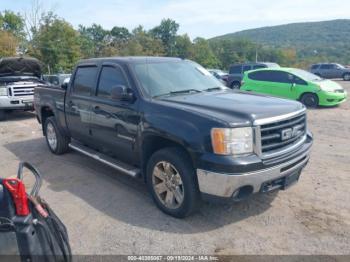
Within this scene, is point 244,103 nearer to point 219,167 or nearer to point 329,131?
point 219,167

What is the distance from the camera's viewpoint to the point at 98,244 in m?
3.47

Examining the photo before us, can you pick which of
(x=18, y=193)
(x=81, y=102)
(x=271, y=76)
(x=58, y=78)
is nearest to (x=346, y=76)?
(x=271, y=76)

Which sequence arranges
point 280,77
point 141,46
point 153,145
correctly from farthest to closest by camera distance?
point 141,46, point 280,77, point 153,145

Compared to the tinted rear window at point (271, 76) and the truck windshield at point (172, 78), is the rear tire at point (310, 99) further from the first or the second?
the truck windshield at point (172, 78)

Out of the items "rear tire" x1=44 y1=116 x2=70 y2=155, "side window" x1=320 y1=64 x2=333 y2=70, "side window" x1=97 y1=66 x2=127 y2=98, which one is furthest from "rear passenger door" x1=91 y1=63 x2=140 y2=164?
"side window" x1=320 y1=64 x2=333 y2=70

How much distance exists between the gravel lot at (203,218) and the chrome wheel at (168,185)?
208 mm

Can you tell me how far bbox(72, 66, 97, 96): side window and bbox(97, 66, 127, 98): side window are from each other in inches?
8.4

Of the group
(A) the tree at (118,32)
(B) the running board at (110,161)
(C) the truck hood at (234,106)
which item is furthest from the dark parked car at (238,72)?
(A) the tree at (118,32)

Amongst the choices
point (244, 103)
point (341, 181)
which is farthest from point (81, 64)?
point (341, 181)

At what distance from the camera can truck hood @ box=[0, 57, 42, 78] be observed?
11086 millimetres

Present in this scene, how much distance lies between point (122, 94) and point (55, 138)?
2929 millimetres

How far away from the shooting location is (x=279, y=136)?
3.64 m

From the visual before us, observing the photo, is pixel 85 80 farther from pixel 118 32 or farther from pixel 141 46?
pixel 118 32

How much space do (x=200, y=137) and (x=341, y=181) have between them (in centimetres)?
271
